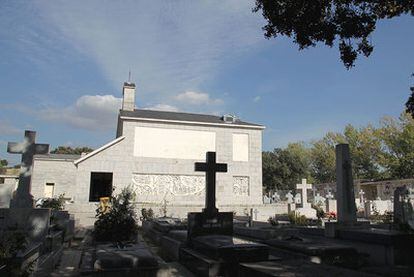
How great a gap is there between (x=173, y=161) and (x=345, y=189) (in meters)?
17.9

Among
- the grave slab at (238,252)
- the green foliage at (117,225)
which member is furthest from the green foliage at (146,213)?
the grave slab at (238,252)

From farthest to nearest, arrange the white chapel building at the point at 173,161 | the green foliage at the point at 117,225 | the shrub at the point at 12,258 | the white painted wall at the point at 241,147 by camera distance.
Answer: the white painted wall at the point at 241,147 < the white chapel building at the point at 173,161 < the green foliage at the point at 117,225 < the shrub at the point at 12,258

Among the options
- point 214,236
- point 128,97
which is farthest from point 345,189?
point 128,97

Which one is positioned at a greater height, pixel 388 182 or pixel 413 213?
pixel 388 182

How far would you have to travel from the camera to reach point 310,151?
6191cm

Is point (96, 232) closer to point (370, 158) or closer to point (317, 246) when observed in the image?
point (317, 246)

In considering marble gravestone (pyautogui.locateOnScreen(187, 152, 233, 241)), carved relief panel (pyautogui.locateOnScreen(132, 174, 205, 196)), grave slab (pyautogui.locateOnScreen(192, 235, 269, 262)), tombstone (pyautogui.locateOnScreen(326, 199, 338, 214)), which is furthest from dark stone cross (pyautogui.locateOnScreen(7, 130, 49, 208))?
tombstone (pyautogui.locateOnScreen(326, 199, 338, 214))

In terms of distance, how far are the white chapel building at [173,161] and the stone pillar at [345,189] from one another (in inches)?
561

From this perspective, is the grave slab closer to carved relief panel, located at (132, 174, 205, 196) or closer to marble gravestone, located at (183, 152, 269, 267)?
marble gravestone, located at (183, 152, 269, 267)

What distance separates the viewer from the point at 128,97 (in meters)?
31.3

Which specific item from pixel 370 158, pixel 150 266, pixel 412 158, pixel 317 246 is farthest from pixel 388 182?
pixel 150 266

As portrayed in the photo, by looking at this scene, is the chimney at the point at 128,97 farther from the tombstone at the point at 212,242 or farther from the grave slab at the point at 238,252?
the grave slab at the point at 238,252

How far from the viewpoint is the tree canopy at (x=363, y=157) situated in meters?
44.4

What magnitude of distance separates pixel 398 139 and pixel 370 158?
6.09 meters
